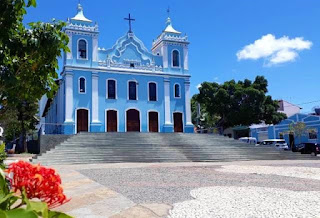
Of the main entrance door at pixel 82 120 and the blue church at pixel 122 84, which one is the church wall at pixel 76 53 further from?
the main entrance door at pixel 82 120

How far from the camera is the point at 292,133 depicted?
39562 mm

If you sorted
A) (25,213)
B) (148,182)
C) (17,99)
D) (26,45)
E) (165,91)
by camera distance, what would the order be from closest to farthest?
(25,213) < (26,45) < (17,99) < (148,182) < (165,91)

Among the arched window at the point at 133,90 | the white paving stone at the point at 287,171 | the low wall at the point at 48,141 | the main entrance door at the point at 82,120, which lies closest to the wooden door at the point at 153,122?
the arched window at the point at 133,90

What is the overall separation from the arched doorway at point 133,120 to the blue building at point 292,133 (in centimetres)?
1943

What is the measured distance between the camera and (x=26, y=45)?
3160 millimetres

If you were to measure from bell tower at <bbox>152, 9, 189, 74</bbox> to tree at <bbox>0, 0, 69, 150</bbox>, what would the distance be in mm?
25129

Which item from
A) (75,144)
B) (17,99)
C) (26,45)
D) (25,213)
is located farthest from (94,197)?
(75,144)

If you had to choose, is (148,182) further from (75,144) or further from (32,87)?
(75,144)

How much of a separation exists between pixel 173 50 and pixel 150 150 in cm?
1243

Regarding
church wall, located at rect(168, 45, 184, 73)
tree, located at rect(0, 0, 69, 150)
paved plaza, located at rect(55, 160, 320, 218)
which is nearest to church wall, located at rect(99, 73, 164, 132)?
church wall, located at rect(168, 45, 184, 73)

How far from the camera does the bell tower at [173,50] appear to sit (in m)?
28.5

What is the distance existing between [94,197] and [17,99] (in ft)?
10.8

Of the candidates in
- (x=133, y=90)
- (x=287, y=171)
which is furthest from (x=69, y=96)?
(x=287, y=171)

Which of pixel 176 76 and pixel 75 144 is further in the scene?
pixel 176 76
